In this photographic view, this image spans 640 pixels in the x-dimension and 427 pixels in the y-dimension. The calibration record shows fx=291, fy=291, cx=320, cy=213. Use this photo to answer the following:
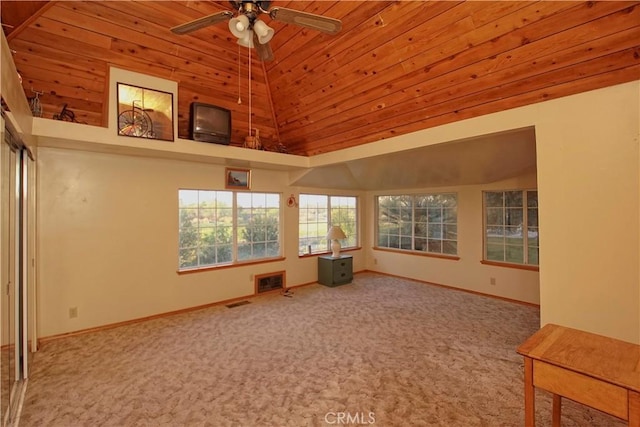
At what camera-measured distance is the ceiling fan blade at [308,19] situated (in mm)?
1771

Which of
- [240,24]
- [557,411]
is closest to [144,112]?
[240,24]

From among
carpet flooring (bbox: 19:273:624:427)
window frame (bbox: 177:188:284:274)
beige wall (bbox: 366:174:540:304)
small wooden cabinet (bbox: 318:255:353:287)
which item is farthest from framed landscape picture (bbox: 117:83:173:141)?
beige wall (bbox: 366:174:540:304)

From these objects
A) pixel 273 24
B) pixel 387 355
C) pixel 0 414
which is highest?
pixel 273 24

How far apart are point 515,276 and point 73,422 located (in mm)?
5297

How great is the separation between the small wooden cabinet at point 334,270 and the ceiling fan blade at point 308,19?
4.12m

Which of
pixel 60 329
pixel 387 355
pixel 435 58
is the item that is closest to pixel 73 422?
pixel 60 329

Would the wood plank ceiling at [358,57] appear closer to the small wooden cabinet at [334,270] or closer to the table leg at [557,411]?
the table leg at [557,411]

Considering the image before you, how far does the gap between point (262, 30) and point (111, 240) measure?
3.18m

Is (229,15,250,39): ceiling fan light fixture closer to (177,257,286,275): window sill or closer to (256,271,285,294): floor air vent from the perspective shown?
(177,257,286,275): window sill

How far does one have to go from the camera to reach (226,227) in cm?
467

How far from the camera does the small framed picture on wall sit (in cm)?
459

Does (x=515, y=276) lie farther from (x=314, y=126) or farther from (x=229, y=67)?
(x=229, y=67)

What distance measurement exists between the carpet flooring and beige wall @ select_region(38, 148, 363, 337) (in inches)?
11.7

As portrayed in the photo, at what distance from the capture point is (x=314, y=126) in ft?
13.3
